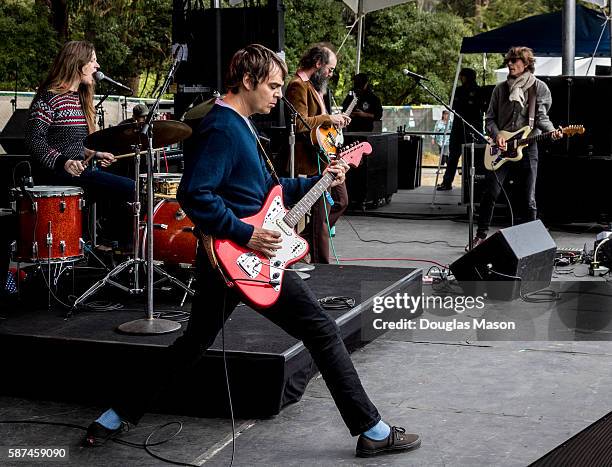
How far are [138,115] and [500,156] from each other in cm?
477

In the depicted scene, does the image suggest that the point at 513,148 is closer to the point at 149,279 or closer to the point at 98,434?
the point at 149,279

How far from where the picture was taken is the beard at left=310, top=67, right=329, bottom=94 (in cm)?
792

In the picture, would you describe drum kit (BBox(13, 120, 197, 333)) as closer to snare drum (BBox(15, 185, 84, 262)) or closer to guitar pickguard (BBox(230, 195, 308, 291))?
snare drum (BBox(15, 185, 84, 262))

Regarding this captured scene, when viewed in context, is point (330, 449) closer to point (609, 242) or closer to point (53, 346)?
point (53, 346)

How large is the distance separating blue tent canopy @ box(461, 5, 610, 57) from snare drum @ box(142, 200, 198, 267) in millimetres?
10605

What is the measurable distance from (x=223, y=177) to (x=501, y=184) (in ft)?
20.1

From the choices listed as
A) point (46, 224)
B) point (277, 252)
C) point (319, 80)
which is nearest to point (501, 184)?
point (319, 80)

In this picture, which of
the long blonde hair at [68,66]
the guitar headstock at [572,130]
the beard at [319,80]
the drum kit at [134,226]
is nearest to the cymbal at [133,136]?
the drum kit at [134,226]

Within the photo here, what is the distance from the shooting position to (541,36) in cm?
1753

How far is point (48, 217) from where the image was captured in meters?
6.29

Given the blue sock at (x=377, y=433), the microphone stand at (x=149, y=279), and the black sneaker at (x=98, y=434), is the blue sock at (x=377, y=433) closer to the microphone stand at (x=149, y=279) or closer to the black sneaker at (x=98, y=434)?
the black sneaker at (x=98, y=434)

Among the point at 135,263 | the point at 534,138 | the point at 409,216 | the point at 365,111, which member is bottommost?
the point at 409,216

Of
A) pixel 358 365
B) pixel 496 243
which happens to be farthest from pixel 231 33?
pixel 358 365

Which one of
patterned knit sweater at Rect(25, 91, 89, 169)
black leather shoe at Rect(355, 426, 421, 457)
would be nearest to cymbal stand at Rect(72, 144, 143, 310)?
patterned knit sweater at Rect(25, 91, 89, 169)
